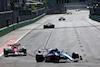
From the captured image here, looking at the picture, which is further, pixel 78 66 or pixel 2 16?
pixel 2 16

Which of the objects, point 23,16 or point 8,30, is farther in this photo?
point 23,16

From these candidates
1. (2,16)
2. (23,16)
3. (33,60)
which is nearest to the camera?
(33,60)

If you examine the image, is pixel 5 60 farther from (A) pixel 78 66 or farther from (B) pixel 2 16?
(B) pixel 2 16

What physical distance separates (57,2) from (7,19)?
4944 inches

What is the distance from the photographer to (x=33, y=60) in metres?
22.2

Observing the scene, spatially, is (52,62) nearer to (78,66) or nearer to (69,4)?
(78,66)

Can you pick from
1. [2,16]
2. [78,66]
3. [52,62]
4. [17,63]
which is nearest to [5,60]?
[17,63]

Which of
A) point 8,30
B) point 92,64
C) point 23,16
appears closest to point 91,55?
point 92,64

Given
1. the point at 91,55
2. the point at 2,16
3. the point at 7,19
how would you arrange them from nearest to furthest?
the point at 91,55
the point at 2,16
the point at 7,19

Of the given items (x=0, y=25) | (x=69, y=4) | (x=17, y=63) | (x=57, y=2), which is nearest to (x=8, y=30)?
(x=0, y=25)

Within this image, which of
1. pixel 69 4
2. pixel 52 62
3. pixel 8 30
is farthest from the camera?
pixel 69 4

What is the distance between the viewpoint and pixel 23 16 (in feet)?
255

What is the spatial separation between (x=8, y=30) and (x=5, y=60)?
2673 centimetres

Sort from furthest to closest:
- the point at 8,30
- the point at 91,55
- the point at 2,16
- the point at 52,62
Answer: the point at 2,16, the point at 8,30, the point at 91,55, the point at 52,62
